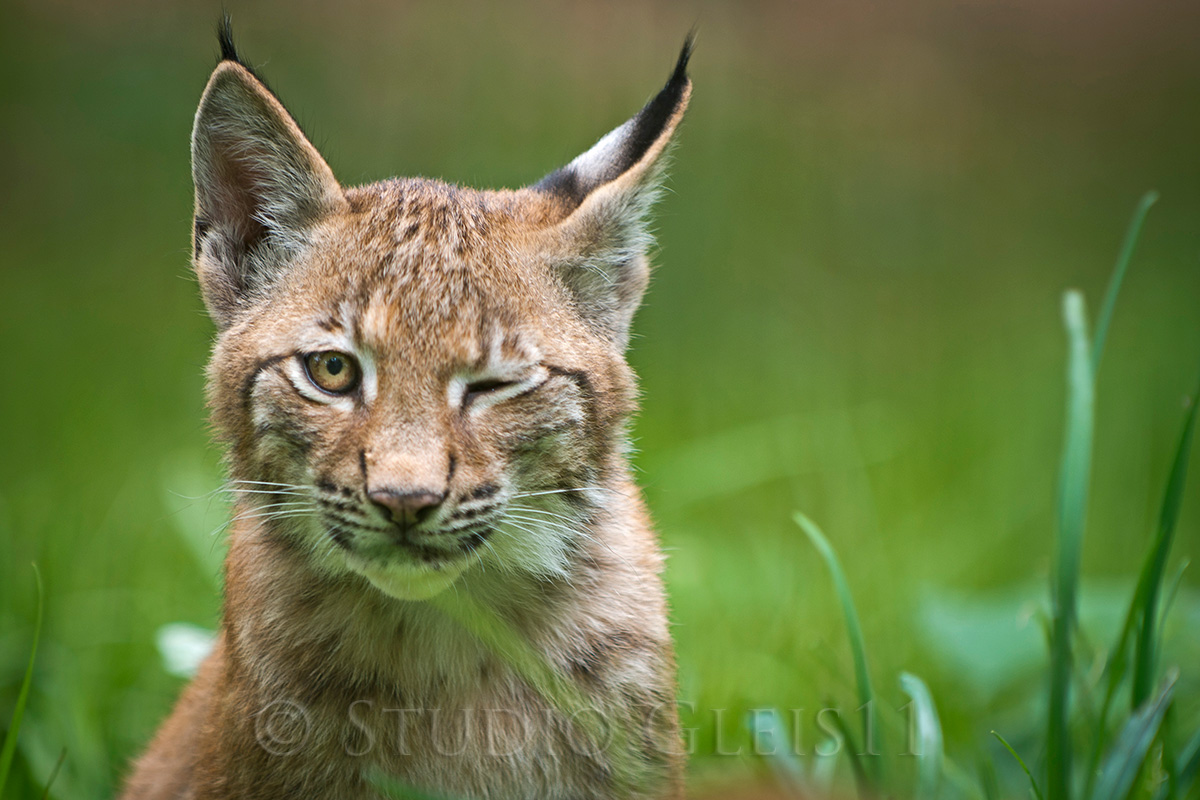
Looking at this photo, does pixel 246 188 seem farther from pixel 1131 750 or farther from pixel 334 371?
pixel 1131 750

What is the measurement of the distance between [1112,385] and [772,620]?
494 cm

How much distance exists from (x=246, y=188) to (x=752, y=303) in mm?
7703

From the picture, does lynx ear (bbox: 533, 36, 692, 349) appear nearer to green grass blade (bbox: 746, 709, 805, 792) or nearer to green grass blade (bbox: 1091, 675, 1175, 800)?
green grass blade (bbox: 746, 709, 805, 792)

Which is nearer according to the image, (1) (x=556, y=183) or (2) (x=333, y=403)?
(2) (x=333, y=403)

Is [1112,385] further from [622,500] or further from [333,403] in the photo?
[333,403]

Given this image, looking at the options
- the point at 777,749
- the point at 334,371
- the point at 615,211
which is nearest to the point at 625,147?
the point at 615,211

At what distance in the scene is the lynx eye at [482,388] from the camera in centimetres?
329

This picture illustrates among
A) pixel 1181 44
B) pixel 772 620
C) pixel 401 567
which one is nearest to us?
pixel 401 567

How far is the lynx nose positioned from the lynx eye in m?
0.42

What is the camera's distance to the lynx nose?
2932 mm

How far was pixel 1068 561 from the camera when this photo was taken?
10.8ft

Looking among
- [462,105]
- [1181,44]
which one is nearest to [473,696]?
[462,105]

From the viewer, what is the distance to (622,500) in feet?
12.8

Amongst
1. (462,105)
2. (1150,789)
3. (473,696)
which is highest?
(462,105)
